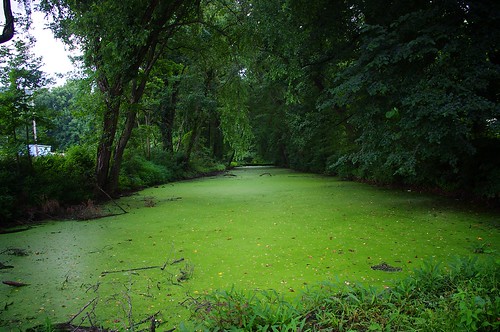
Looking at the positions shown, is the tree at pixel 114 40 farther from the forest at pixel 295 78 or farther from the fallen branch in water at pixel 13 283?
the fallen branch in water at pixel 13 283

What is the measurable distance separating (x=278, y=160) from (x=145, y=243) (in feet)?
69.9

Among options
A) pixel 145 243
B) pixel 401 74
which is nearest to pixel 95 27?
pixel 145 243

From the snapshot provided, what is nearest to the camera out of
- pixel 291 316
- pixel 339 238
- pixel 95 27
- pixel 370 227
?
pixel 291 316

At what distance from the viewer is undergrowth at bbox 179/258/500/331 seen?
5.73 feet

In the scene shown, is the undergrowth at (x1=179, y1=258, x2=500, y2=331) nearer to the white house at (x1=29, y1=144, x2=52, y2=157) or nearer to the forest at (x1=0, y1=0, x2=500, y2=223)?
the forest at (x1=0, y1=0, x2=500, y2=223)

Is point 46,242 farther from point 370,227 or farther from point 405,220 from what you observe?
point 405,220

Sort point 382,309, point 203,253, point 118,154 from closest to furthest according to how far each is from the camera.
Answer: point 382,309
point 203,253
point 118,154

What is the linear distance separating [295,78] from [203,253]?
5.03 meters

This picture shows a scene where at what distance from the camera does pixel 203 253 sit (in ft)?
11.2

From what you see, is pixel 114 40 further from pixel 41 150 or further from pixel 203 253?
pixel 203 253

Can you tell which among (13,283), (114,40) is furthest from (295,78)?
(13,283)

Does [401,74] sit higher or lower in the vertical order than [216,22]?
lower

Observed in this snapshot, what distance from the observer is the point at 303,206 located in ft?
20.2

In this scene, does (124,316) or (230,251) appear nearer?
(124,316)
